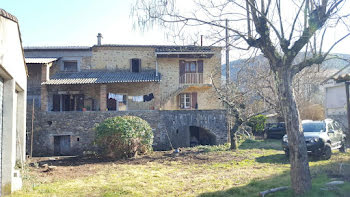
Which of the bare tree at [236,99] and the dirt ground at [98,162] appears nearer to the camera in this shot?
the dirt ground at [98,162]

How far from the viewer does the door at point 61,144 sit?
19.1 m

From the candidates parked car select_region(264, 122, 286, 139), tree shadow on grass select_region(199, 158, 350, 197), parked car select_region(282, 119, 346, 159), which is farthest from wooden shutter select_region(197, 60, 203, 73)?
tree shadow on grass select_region(199, 158, 350, 197)

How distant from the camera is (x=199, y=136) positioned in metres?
21.2

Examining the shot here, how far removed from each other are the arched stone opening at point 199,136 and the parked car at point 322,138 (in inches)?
306

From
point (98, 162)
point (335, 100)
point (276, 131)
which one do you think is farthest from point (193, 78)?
point (98, 162)

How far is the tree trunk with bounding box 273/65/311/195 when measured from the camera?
21.0ft

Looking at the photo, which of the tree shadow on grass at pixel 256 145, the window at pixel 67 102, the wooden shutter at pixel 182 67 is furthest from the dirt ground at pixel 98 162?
the window at pixel 67 102

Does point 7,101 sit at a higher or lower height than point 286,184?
higher

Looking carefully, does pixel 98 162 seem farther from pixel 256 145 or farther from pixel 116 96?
pixel 256 145

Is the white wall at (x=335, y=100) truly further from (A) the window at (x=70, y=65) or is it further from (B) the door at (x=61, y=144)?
(A) the window at (x=70, y=65)

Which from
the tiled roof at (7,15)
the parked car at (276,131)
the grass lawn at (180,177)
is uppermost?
the tiled roof at (7,15)

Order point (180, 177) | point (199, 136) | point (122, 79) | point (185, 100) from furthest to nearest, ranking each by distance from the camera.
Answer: point (185, 100) < point (122, 79) < point (199, 136) < point (180, 177)

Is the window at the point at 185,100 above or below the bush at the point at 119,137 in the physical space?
above

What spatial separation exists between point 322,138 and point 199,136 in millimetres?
10173
